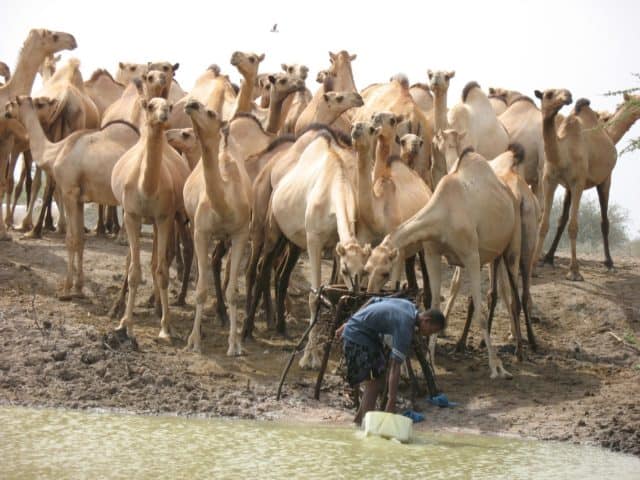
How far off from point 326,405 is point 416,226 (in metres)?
1.89

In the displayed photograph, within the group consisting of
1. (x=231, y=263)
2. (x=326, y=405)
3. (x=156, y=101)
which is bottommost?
(x=326, y=405)

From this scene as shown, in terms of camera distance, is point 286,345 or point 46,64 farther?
point 46,64

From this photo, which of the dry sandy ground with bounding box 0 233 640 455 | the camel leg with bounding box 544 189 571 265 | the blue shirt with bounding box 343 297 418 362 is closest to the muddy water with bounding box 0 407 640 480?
the dry sandy ground with bounding box 0 233 640 455

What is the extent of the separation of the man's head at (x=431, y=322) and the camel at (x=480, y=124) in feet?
25.6

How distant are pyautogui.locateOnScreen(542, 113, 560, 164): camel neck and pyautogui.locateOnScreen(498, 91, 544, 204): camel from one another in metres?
1.20

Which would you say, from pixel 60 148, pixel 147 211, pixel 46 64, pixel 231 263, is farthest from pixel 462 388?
pixel 46 64

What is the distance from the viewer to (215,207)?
13.3 metres

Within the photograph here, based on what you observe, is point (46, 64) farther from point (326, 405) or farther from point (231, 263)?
point (326, 405)

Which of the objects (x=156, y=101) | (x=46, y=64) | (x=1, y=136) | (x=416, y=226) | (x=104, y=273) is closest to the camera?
(x=416, y=226)

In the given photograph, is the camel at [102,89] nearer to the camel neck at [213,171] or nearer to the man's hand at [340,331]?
the camel neck at [213,171]

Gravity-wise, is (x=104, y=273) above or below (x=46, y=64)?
below

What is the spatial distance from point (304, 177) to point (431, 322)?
3863 millimetres

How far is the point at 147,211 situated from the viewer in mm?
13789

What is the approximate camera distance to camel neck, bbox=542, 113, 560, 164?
16.2 meters
